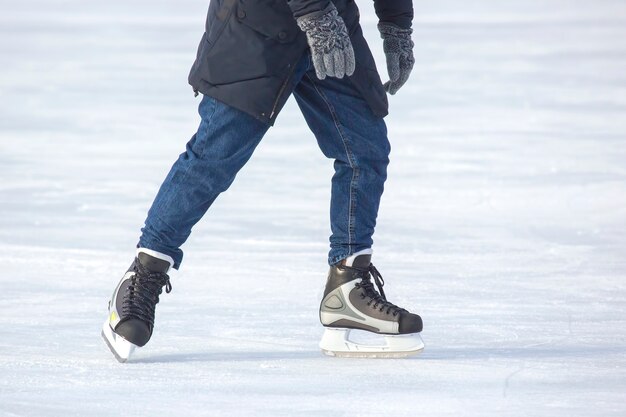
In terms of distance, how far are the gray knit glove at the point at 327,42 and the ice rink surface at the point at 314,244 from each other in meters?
0.66

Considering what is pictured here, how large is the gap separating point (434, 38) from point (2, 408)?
30.8 ft

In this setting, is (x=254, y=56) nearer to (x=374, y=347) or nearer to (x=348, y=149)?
(x=348, y=149)

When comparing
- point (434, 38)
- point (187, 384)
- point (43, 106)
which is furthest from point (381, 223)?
point (434, 38)

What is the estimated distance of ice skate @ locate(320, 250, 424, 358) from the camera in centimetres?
361

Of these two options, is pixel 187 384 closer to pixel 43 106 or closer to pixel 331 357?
pixel 331 357

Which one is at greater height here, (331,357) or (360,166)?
(360,166)

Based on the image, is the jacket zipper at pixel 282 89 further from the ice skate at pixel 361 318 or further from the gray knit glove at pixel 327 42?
the ice skate at pixel 361 318

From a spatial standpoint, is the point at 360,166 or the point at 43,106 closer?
the point at 360,166

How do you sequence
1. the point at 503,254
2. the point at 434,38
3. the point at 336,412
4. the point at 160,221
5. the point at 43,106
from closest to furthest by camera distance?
the point at 336,412, the point at 160,221, the point at 503,254, the point at 43,106, the point at 434,38

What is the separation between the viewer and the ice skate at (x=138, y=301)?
3482 mm

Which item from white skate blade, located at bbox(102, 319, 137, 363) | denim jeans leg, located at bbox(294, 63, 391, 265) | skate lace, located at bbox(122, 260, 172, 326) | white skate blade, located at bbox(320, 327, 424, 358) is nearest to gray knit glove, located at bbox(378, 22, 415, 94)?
denim jeans leg, located at bbox(294, 63, 391, 265)

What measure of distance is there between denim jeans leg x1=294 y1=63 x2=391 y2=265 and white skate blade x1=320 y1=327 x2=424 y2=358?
8.2 inches

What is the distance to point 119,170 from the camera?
6.97 meters

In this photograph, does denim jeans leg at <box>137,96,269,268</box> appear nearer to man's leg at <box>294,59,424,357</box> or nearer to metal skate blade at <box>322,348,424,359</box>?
man's leg at <box>294,59,424,357</box>
